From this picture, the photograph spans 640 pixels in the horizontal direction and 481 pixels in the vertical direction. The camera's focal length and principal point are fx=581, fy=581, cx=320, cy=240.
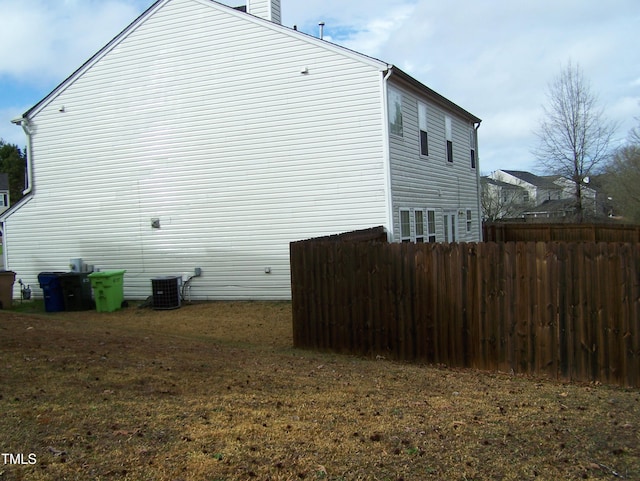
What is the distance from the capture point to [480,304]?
8.20m

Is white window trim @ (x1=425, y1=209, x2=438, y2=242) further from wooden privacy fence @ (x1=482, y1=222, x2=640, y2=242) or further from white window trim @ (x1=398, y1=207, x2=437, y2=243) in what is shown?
wooden privacy fence @ (x1=482, y1=222, x2=640, y2=242)

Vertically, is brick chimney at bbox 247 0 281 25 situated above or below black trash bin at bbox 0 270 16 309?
above

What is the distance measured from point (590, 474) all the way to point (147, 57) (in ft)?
53.2

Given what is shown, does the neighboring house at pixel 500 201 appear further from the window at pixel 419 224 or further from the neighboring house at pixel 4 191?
the neighboring house at pixel 4 191

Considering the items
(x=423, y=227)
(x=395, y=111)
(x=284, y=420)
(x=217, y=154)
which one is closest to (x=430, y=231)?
(x=423, y=227)

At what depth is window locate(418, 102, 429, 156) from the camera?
17.7 meters

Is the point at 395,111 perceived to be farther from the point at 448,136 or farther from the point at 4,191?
the point at 4,191

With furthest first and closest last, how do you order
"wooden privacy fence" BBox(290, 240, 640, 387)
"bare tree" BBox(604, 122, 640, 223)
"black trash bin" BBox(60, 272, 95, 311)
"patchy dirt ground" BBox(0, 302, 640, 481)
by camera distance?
"bare tree" BBox(604, 122, 640, 223) < "black trash bin" BBox(60, 272, 95, 311) < "wooden privacy fence" BBox(290, 240, 640, 387) < "patchy dirt ground" BBox(0, 302, 640, 481)

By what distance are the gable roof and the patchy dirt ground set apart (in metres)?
8.94

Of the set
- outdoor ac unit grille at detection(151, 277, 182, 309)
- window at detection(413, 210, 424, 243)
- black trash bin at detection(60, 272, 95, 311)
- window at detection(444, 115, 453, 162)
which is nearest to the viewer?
outdoor ac unit grille at detection(151, 277, 182, 309)

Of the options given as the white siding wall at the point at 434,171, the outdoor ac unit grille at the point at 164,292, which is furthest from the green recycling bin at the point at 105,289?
the white siding wall at the point at 434,171

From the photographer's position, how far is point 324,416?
512 cm

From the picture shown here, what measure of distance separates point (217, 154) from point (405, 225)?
562 centimetres

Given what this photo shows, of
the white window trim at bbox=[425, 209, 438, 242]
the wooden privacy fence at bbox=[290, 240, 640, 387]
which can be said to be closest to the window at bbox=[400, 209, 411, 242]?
the white window trim at bbox=[425, 209, 438, 242]
